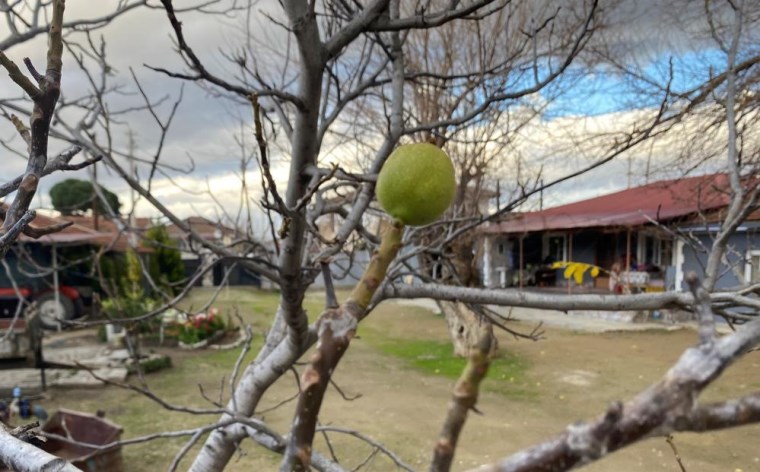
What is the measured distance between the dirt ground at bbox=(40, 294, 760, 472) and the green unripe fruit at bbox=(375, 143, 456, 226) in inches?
148

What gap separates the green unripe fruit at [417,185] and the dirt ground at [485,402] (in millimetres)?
3753

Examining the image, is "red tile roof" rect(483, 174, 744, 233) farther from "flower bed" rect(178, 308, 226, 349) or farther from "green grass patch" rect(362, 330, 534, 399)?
"flower bed" rect(178, 308, 226, 349)

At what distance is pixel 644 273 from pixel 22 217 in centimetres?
1690

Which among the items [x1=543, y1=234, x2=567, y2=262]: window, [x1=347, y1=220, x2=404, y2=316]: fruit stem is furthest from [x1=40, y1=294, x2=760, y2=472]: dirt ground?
[x1=543, y1=234, x2=567, y2=262]: window

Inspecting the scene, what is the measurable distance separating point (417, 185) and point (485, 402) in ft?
28.5

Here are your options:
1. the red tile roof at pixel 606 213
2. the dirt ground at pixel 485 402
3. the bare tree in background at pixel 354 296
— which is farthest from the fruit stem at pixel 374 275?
the red tile roof at pixel 606 213

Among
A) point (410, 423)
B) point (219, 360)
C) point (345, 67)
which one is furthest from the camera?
point (219, 360)

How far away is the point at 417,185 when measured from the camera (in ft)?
2.83

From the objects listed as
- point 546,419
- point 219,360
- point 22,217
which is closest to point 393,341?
point 219,360

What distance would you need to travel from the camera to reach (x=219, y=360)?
12.4 m

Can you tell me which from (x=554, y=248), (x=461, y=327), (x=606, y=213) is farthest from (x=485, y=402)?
(x=554, y=248)

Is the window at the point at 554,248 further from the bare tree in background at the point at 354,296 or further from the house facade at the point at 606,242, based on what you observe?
the bare tree in background at the point at 354,296

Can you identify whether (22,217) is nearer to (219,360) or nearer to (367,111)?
(367,111)

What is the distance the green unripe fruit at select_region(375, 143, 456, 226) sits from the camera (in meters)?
0.87
